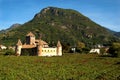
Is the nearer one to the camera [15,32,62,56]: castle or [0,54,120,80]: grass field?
[0,54,120,80]: grass field

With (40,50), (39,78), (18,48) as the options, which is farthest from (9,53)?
(39,78)

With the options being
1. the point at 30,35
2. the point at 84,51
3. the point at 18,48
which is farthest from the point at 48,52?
the point at 84,51

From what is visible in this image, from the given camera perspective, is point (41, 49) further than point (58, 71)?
Yes

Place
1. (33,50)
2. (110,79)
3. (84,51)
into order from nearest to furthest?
(110,79) → (33,50) → (84,51)

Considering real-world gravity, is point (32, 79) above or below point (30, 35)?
below

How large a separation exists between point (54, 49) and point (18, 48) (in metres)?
14.1

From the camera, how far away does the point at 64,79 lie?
3177 centimetres

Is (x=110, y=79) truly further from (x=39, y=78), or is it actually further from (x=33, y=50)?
(x=33, y=50)

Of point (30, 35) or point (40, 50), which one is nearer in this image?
point (40, 50)

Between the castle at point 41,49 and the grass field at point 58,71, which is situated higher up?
the castle at point 41,49

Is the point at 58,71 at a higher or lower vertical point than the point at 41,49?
lower

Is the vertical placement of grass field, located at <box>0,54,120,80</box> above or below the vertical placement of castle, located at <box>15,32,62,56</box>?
below

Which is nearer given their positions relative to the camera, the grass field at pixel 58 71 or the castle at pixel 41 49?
the grass field at pixel 58 71

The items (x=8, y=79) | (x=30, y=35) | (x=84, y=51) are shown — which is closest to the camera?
(x=8, y=79)
